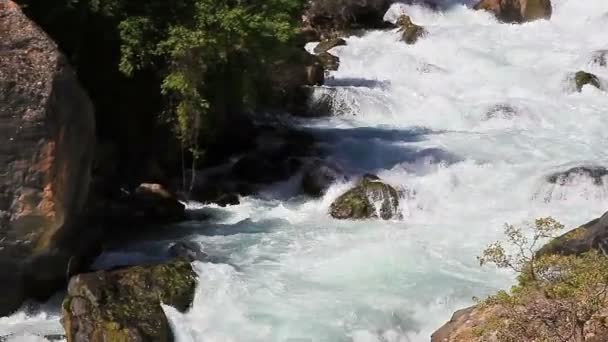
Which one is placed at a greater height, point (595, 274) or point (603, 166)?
point (595, 274)

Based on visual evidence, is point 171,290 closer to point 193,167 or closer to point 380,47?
point 193,167

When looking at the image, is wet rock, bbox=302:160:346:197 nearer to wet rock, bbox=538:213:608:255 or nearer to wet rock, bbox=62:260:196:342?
wet rock, bbox=62:260:196:342

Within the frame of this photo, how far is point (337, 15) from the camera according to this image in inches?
1127

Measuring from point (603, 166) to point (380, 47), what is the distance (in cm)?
1223

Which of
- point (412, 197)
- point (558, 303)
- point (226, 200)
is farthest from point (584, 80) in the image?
point (558, 303)

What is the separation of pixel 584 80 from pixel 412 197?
9.30 m

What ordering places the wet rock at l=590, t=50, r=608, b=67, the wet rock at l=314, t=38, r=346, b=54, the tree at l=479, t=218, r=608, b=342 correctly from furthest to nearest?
the wet rock at l=314, t=38, r=346, b=54 → the wet rock at l=590, t=50, r=608, b=67 → the tree at l=479, t=218, r=608, b=342

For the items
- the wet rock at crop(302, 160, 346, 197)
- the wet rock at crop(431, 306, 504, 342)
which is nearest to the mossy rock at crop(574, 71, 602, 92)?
the wet rock at crop(302, 160, 346, 197)

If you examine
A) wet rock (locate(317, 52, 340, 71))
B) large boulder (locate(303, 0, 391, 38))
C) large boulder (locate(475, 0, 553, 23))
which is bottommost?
wet rock (locate(317, 52, 340, 71))

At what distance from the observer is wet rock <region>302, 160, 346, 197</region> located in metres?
16.4

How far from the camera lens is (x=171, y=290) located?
1092 cm

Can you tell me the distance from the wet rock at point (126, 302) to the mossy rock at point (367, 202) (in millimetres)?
4419

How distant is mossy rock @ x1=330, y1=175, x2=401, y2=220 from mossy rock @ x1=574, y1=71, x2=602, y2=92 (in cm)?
938

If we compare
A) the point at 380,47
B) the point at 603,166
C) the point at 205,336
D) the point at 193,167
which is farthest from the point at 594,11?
the point at 205,336
